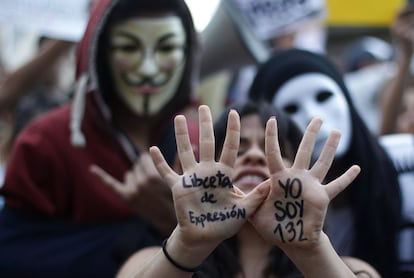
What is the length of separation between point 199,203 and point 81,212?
3.21 feet

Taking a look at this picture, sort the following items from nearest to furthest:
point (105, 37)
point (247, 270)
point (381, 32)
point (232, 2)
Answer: point (247, 270)
point (105, 37)
point (232, 2)
point (381, 32)

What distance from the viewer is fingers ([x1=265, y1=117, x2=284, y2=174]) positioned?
170 cm

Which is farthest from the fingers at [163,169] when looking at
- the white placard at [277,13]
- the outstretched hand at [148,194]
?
the white placard at [277,13]

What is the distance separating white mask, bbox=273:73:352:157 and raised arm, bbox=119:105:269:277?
1.02 m

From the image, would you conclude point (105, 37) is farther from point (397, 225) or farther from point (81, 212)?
point (397, 225)

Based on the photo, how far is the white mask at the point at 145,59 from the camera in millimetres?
2752

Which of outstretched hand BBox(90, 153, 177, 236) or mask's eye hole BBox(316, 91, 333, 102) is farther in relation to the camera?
mask's eye hole BBox(316, 91, 333, 102)

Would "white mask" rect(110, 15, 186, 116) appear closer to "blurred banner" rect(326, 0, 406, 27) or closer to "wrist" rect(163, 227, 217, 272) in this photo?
A: "wrist" rect(163, 227, 217, 272)

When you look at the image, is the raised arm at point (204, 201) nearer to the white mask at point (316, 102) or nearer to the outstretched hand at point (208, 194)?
the outstretched hand at point (208, 194)

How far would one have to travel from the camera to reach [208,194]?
172 cm

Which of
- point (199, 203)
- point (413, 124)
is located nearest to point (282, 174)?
point (199, 203)

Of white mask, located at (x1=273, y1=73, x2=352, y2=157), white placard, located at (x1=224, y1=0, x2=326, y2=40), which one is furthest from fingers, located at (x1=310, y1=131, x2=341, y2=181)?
white placard, located at (x1=224, y1=0, x2=326, y2=40)

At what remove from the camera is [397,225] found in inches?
102

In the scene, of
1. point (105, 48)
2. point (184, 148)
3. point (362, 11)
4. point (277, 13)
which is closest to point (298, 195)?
point (184, 148)
